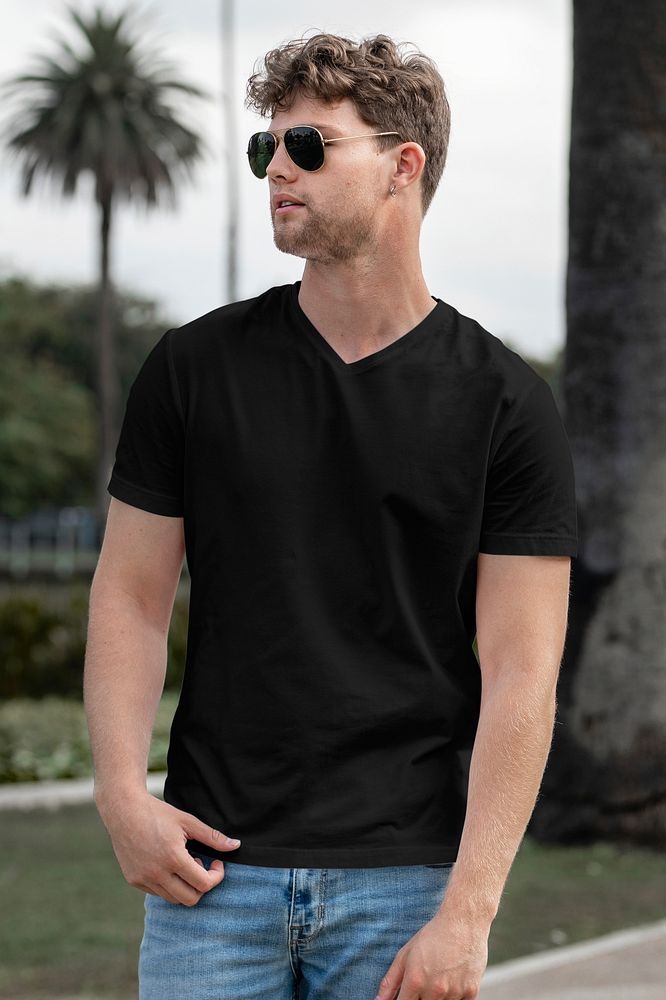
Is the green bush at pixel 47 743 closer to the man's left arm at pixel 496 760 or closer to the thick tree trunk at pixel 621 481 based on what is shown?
the thick tree trunk at pixel 621 481

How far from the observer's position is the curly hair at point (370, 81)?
236 centimetres

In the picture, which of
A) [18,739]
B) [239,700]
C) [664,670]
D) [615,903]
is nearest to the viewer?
[239,700]

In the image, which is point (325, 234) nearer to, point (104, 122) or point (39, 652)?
point (39, 652)

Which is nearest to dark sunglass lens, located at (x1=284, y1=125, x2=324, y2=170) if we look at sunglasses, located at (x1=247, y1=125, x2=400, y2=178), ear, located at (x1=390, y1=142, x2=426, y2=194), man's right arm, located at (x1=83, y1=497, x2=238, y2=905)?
sunglasses, located at (x1=247, y1=125, x2=400, y2=178)

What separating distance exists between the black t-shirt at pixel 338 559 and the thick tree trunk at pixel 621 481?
6.08 metres

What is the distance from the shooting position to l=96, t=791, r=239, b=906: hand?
2260 mm

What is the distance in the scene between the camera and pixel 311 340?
2.44 metres

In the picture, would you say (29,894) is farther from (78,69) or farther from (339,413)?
(78,69)

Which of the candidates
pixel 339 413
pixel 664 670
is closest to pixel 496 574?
pixel 339 413

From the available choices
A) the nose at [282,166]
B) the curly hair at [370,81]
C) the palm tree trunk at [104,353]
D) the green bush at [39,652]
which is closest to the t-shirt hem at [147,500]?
the nose at [282,166]

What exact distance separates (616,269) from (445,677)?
6.41 meters

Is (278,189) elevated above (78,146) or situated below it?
below

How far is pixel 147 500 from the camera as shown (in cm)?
242

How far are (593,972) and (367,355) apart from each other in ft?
13.7
